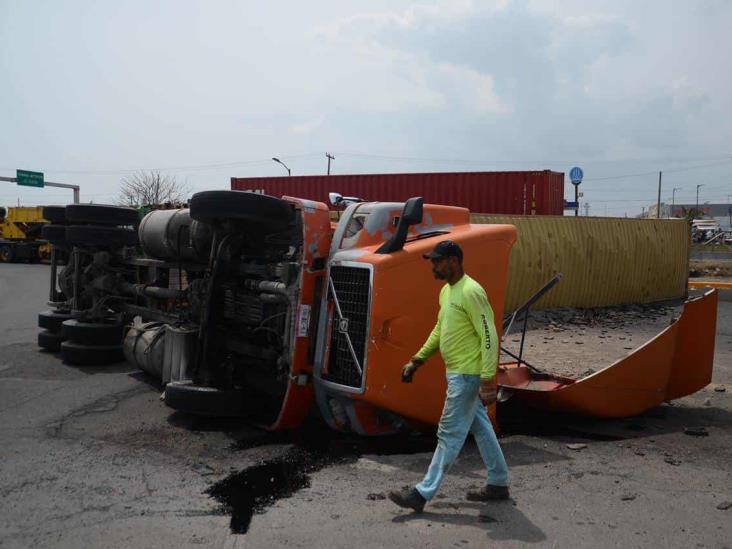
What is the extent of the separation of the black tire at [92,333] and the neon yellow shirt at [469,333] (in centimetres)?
507

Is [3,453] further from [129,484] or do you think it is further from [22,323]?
[22,323]

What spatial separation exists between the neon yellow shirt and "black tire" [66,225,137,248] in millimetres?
5134

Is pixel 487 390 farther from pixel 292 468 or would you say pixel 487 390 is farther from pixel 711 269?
pixel 711 269

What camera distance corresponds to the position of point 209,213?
5.27 meters

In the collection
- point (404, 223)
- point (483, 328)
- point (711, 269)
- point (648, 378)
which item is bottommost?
point (648, 378)

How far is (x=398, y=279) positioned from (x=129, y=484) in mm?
2175

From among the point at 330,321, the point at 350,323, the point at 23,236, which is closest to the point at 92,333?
the point at 330,321

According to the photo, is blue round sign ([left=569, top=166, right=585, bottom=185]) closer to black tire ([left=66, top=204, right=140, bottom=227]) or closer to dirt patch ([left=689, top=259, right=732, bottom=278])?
dirt patch ([left=689, top=259, right=732, bottom=278])

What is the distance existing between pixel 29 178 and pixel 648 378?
159 ft

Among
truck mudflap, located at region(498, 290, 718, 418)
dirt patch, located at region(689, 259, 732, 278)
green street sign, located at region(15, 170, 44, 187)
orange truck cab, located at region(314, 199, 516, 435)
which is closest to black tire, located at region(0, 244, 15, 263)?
green street sign, located at region(15, 170, 44, 187)

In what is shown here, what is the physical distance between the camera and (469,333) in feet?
13.1

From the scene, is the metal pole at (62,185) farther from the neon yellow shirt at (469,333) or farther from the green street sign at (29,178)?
the neon yellow shirt at (469,333)

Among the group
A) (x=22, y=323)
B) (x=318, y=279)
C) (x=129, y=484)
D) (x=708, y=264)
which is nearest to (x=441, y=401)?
(x=318, y=279)

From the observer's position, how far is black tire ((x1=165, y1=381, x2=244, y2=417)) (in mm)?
5340
